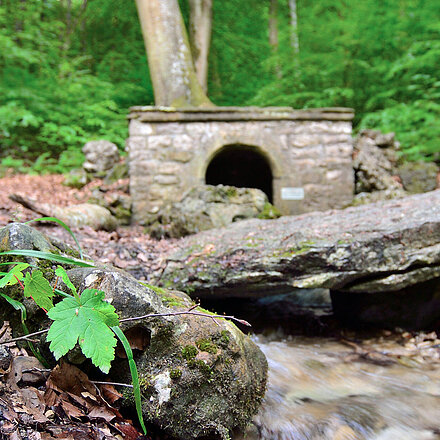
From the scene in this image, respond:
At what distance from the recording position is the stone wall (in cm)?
602

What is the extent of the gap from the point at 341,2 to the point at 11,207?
12.8 meters

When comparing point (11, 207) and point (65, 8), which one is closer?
point (11, 207)

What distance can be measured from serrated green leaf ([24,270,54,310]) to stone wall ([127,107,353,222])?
15.8 feet

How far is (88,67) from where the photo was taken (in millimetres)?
11625

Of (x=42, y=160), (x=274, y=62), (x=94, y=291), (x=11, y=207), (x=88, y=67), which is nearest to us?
(x=94, y=291)

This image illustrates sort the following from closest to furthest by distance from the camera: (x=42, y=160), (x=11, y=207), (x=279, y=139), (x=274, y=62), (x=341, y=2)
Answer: (x=11, y=207)
(x=279, y=139)
(x=42, y=160)
(x=274, y=62)
(x=341, y=2)

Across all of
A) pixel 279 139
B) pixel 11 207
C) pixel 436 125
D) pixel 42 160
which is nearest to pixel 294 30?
pixel 436 125

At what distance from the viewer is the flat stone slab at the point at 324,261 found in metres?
2.95

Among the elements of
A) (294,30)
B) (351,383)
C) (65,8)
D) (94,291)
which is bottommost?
(351,383)

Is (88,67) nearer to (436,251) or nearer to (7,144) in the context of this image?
(7,144)

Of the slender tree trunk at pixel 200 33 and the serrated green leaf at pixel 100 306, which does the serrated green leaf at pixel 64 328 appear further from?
the slender tree trunk at pixel 200 33

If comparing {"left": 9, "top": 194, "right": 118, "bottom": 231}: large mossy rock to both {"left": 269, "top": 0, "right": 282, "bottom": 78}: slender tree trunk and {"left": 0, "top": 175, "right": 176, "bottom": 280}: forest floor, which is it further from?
{"left": 269, "top": 0, "right": 282, "bottom": 78}: slender tree trunk

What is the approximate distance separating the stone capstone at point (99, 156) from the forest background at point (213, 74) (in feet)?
2.57

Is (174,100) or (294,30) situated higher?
(294,30)
